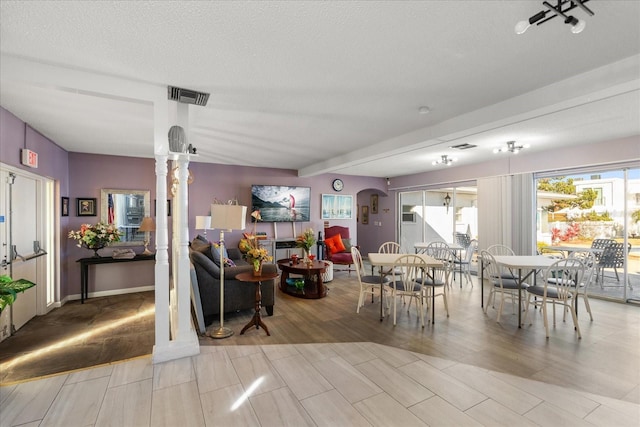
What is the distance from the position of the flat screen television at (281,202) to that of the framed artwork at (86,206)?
2.92m

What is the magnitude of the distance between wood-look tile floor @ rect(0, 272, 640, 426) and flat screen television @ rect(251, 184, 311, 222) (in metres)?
3.69

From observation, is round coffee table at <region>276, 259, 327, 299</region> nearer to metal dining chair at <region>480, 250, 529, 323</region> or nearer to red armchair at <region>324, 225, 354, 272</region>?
red armchair at <region>324, 225, 354, 272</region>

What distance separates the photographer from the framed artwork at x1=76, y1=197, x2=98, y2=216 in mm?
5199

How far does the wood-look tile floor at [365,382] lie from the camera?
2018mm

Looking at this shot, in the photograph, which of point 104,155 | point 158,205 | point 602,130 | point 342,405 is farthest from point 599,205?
point 104,155

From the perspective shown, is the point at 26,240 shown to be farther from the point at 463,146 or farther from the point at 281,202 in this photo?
the point at 463,146

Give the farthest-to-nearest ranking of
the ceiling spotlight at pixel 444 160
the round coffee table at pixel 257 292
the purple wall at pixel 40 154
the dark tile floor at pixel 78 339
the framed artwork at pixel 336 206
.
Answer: the framed artwork at pixel 336 206
the ceiling spotlight at pixel 444 160
the round coffee table at pixel 257 292
the purple wall at pixel 40 154
the dark tile floor at pixel 78 339

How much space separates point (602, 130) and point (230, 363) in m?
5.40

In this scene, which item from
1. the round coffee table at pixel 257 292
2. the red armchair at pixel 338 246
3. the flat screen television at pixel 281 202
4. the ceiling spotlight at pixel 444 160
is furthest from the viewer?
the flat screen television at pixel 281 202

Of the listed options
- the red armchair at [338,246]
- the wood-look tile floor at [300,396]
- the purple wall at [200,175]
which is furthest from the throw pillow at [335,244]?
the wood-look tile floor at [300,396]

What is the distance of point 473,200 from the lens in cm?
718

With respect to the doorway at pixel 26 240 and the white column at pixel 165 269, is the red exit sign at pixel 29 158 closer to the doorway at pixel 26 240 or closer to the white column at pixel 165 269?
the doorway at pixel 26 240

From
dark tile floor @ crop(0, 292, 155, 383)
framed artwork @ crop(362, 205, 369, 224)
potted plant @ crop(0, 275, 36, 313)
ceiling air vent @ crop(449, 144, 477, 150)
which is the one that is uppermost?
ceiling air vent @ crop(449, 144, 477, 150)

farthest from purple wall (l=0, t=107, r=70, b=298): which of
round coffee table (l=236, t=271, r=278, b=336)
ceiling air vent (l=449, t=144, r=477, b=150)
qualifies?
ceiling air vent (l=449, t=144, r=477, b=150)
